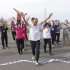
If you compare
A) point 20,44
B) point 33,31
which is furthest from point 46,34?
point 33,31

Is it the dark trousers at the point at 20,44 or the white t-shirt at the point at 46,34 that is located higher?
the white t-shirt at the point at 46,34

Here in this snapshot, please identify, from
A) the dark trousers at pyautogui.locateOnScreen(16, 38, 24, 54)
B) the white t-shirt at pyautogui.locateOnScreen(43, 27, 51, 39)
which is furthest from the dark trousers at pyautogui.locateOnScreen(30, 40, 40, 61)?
the dark trousers at pyautogui.locateOnScreen(16, 38, 24, 54)

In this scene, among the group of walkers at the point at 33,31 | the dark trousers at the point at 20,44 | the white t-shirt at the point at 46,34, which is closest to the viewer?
the group of walkers at the point at 33,31

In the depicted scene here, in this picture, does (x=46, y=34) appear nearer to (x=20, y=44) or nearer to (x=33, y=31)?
(x=20, y=44)

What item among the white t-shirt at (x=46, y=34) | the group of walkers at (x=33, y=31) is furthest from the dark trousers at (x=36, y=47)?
the white t-shirt at (x=46, y=34)

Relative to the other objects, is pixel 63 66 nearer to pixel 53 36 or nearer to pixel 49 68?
pixel 49 68

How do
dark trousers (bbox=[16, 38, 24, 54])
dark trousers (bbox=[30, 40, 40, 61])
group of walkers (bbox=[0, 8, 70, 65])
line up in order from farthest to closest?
1. dark trousers (bbox=[16, 38, 24, 54])
2. group of walkers (bbox=[0, 8, 70, 65])
3. dark trousers (bbox=[30, 40, 40, 61])

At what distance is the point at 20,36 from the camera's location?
12828 mm

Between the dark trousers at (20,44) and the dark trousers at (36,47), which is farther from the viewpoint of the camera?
the dark trousers at (20,44)

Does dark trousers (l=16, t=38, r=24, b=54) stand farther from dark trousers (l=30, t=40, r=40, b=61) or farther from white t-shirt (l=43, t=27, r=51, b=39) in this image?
dark trousers (l=30, t=40, r=40, b=61)

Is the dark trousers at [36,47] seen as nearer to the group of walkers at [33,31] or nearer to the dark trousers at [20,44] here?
the group of walkers at [33,31]

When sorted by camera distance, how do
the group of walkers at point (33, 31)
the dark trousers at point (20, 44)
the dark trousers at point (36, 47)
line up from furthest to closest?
the dark trousers at point (20, 44), the group of walkers at point (33, 31), the dark trousers at point (36, 47)

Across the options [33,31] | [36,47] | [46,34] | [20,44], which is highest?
[33,31]

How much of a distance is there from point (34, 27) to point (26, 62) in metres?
1.46
